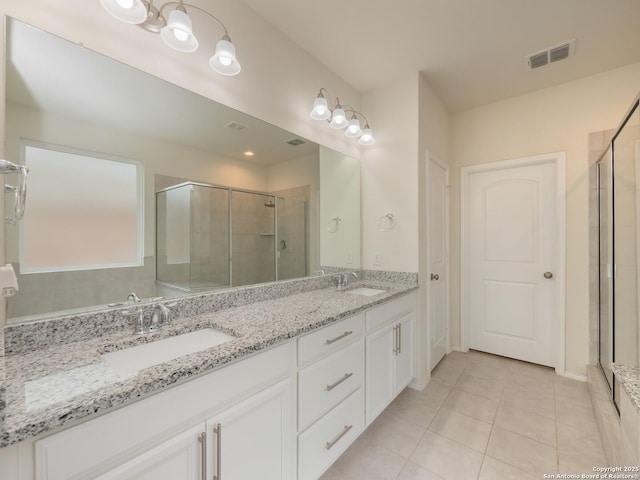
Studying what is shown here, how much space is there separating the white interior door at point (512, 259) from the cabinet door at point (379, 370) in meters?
1.59

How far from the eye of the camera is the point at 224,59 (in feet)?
4.58

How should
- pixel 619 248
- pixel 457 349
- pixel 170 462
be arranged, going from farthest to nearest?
1. pixel 457 349
2. pixel 619 248
3. pixel 170 462

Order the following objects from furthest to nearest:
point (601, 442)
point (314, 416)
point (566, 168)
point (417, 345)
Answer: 1. point (566, 168)
2. point (417, 345)
3. point (601, 442)
4. point (314, 416)

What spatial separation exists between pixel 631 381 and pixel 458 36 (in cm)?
219

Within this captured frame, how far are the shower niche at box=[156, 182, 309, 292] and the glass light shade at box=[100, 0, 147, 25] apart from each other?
0.68 meters

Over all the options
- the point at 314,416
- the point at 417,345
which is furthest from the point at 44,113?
the point at 417,345

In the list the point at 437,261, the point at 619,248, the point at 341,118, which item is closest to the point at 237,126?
the point at 341,118

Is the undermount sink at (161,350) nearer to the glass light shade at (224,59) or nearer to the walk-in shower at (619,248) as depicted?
the glass light shade at (224,59)

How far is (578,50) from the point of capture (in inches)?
82.7

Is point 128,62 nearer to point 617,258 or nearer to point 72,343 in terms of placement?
point 72,343

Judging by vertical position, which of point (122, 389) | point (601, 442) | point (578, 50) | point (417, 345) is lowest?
point (601, 442)

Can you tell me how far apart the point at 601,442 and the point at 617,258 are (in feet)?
3.86

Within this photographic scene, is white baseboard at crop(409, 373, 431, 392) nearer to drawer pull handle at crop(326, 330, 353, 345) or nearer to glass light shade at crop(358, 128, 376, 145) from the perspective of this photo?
drawer pull handle at crop(326, 330, 353, 345)

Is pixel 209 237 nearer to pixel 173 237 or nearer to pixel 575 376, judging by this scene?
pixel 173 237
